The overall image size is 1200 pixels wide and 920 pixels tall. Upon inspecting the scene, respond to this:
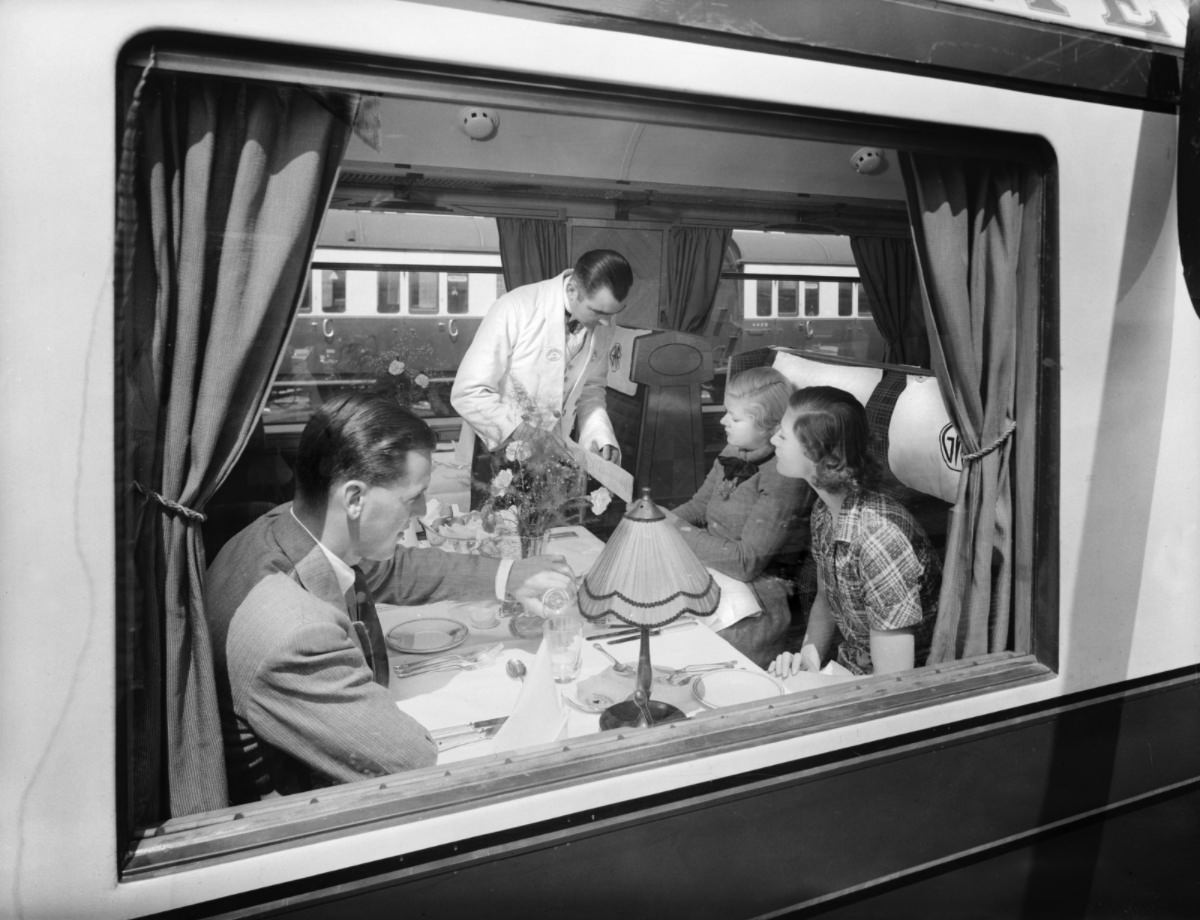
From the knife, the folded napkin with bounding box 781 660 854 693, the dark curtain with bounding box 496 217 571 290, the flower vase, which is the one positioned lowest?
the folded napkin with bounding box 781 660 854 693

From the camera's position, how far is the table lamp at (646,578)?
6.53ft

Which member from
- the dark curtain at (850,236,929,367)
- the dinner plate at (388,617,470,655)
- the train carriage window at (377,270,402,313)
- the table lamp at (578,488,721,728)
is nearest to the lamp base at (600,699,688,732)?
the table lamp at (578,488,721,728)

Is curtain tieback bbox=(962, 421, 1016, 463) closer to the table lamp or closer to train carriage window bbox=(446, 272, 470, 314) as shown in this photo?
the table lamp

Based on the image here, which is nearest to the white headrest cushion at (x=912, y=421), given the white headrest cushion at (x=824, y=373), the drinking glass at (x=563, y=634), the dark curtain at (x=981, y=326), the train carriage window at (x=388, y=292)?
the white headrest cushion at (x=824, y=373)

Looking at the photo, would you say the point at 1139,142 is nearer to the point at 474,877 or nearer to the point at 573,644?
the point at 573,644

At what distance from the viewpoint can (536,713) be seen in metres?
2.09

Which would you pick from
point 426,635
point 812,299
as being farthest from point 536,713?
point 812,299

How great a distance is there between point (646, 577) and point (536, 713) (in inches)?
17.7

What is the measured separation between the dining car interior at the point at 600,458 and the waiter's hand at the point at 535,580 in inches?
0.4

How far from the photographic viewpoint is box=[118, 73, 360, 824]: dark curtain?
58.7 inches

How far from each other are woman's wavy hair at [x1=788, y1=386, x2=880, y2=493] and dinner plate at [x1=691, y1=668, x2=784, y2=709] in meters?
0.74

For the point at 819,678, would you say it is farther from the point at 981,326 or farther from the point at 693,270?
the point at 693,270

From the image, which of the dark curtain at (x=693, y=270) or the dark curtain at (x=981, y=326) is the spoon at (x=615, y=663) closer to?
the dark curtain at (x=981, y=326)

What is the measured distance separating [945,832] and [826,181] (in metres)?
1.95
